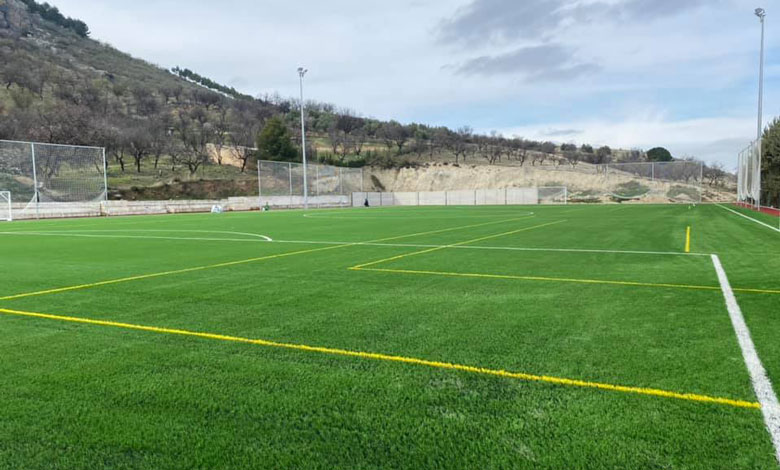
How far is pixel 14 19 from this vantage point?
120m

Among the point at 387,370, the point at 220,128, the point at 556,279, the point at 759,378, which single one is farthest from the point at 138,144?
the point at 759,378

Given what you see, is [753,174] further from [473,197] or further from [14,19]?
[14,19]

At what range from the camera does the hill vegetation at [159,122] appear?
55875 mm

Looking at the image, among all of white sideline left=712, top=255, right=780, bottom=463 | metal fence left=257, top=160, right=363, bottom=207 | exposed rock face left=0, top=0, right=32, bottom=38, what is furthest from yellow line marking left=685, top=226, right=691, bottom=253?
exposed rock face left=0, top=0, right=32, bottom=38

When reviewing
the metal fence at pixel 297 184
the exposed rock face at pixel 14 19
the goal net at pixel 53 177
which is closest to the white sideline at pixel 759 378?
the goal net at pixel 53 177

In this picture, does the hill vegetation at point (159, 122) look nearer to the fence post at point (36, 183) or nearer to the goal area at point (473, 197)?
the goal area at point (473, 197)

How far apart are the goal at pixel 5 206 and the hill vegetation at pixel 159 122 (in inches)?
865

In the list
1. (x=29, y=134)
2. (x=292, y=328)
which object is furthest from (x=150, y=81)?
(x=292, y=328)

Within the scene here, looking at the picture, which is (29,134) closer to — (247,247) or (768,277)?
(247,247)

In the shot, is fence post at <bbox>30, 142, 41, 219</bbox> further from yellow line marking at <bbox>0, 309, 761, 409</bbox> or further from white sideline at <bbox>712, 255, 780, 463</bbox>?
white sideline at <bbox>712, 255, 780, 463</bbox>

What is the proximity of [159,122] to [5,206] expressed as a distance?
46131mm

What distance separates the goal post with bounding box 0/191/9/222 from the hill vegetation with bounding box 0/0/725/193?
72.1ft

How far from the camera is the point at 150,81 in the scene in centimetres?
11569

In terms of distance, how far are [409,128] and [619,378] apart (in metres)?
103
